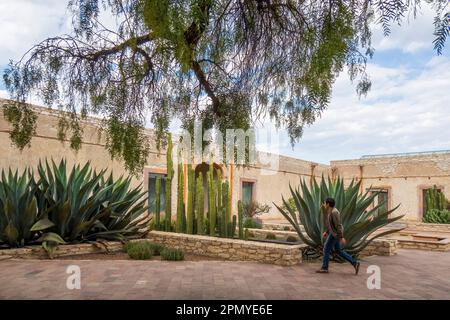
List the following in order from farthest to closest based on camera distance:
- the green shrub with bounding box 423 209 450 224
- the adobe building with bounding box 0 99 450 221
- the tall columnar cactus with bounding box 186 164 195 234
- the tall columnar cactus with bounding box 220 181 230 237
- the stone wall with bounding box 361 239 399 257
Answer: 1. the adobe building with bounding box 0 99 450 221
2. the green shrub with bounding box 423 209 450 224
3. the tall columnar cactus with bounding box 186 164 195 234
4. the tall columnar cactus with bounding box 220 181 230 237
5. the stone wall with bounding box 361 239 399 257

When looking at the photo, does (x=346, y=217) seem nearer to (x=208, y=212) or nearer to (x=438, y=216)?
(x=208, y=212)

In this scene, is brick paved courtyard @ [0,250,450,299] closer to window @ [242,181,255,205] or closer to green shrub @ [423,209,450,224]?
green shrub @ [423,209,450,224]

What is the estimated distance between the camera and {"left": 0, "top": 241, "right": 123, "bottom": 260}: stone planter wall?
7.71 m

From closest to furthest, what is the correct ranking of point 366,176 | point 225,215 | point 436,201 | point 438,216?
point 225,215, point 438,216, point 436,201, point 366,176

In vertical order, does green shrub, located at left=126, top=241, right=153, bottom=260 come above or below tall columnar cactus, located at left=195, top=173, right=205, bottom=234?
below

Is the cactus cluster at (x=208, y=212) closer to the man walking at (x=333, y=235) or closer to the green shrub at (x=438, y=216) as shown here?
the man walking at (x=333, y=235)

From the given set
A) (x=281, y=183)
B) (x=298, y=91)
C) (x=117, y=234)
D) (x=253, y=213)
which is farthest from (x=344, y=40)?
(x=281, y=183)

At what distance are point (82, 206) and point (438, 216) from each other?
16704 millimetres

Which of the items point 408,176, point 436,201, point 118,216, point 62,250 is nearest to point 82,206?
point 62,250

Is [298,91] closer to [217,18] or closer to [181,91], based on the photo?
[217,18]

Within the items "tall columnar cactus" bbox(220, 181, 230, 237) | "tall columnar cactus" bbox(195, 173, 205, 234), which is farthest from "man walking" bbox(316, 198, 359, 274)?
"tall columnar cactus" bbox(195, 173, 205, 234)

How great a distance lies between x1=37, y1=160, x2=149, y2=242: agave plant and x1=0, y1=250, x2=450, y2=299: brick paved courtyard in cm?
118

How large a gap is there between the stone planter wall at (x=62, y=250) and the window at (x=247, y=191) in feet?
40.7

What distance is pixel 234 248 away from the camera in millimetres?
8492
